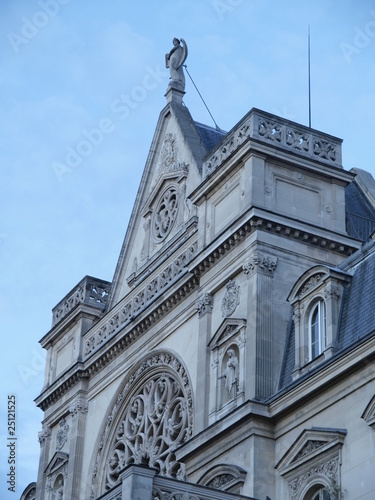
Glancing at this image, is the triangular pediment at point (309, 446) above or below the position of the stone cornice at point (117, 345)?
below

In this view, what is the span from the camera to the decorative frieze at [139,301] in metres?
36.8

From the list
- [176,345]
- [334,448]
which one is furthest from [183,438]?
[334,448]

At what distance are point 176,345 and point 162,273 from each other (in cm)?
289

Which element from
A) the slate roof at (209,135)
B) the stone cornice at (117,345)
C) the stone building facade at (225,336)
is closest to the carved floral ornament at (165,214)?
the stone building facade at (225,336)

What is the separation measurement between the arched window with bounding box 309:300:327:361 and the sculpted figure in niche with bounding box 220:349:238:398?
2.48 meters

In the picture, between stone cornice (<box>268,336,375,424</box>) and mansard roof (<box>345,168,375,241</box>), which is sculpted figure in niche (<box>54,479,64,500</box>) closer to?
mansard roof (<box>345,168,375,241</box>)

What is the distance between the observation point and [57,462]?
41.4 metres

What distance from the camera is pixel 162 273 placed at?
37938 mm

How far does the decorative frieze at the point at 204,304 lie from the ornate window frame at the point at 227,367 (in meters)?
1.08

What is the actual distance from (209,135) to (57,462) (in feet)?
39.9

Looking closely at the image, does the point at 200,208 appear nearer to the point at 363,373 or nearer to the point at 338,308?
the point at 338,308

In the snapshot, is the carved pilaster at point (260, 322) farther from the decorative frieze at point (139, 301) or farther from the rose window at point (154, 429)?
the rose window at point (154, 429)

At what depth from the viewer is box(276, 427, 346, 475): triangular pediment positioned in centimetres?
2714

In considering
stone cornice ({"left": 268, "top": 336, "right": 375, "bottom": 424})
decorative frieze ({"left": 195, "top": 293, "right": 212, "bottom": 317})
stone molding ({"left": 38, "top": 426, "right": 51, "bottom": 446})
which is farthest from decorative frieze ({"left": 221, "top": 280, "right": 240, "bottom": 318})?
stone molding ({"left": 38, "top": 426, "right": 51, "bottom": 446})
